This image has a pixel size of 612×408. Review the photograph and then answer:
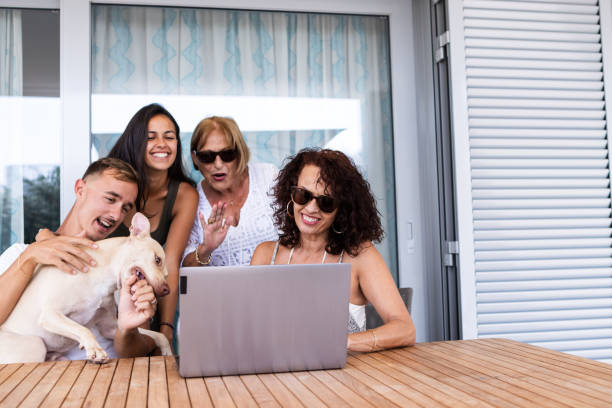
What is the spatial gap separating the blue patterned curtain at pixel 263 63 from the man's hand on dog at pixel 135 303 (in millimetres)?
1288

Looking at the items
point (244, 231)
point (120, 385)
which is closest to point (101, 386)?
point (120, 385)

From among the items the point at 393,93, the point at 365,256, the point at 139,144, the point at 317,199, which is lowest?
the point at 365,256

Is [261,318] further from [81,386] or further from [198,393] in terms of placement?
[81,386]

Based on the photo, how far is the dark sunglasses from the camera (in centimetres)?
199

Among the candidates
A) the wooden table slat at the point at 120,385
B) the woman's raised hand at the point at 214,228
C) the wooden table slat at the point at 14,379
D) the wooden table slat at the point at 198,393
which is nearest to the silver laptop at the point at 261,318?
the wooden table slat at the point at 198,393

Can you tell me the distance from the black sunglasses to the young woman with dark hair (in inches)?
4.3

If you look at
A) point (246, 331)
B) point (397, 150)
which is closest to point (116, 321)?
point (246, 331)

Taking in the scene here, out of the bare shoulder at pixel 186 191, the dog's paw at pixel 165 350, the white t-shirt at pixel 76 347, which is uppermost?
the bare shoulder at pixel 186 191

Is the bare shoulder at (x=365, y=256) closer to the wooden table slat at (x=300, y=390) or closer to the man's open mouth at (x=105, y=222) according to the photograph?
the wooden table slat at (x=300, y=390)

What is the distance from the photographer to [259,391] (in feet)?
3.92

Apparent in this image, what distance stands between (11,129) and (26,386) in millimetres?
1876

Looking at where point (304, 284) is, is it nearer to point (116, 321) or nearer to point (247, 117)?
point (116, 321)

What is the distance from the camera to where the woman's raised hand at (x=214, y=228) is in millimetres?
2346

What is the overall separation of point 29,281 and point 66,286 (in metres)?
0.14
